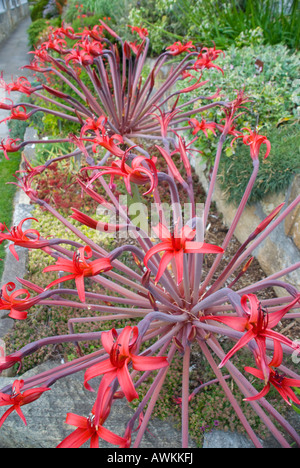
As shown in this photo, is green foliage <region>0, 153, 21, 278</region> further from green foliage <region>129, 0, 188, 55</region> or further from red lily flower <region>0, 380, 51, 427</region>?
green foliage <region>129, 0, 188, 55</region>

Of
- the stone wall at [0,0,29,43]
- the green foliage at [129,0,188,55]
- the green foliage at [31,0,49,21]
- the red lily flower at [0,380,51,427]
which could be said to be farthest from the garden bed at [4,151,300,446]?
the stone wall at [0,0,29,43]

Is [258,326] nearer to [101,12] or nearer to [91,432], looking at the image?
[91,432]

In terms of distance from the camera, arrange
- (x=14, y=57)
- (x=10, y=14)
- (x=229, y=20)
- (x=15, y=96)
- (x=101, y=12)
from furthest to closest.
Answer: (x=10, y=14)
(x=14, y=57)
(x=15, y=96)
(x=101, y=12)
(x=229, y=20)

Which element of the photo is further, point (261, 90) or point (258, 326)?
point (261, 90)

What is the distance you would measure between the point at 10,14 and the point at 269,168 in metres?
18.9

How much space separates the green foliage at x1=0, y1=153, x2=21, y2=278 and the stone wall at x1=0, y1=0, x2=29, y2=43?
469 inches

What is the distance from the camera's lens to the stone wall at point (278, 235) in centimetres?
282

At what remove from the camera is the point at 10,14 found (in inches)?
663

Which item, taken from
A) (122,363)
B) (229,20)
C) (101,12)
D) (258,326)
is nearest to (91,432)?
(122,363)

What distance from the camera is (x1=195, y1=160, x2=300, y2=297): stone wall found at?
2818 mm

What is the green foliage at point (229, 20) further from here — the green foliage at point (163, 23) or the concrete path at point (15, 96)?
the concrete path at point (15, 96)

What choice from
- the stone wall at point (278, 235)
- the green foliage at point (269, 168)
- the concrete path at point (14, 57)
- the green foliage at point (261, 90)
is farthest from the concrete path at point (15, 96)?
the stone wall at point (278, 235)

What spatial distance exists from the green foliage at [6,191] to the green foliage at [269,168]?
2.65 m
